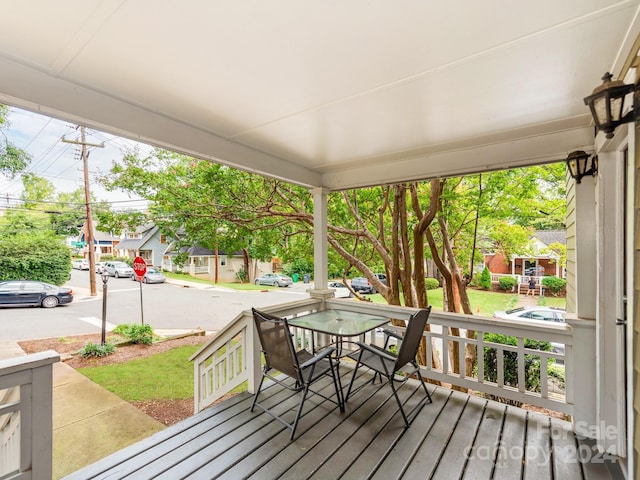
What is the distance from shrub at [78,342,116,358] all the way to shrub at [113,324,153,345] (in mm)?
679

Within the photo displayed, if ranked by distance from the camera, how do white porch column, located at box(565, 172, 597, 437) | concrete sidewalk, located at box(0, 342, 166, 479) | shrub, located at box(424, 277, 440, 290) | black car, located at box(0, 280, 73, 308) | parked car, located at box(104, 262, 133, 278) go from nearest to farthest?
white porch column, located at box(565, 172, 597, 437) → concrete sidewalk, located at box(0, 342, 166, 479) → black car, located at box(0, 280, 73, 308) → shrub, located at box(424, 277, 440, 290) → parked car, located at box(104, 262, 133, 278)

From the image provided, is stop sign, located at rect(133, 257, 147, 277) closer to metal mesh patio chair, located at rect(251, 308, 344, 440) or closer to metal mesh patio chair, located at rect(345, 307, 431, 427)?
metal mesh patio chair, located at rect(251, 308, 344, 440)

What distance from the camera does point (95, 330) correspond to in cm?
805

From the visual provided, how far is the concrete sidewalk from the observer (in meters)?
3.36

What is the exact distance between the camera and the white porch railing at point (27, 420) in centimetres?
147

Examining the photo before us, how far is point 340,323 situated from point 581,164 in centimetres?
249

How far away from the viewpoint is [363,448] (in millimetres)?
2023

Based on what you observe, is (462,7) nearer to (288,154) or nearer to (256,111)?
(256,111)

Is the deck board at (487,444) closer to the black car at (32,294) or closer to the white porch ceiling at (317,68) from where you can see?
the white porch ceiling at (317,68)

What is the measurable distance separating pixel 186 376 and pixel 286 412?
15.5 feet

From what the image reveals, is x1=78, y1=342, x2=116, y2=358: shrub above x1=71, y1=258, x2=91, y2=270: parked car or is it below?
below

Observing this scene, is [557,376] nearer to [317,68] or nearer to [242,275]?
[317,68]

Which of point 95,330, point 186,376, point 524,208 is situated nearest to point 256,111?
point 524,208

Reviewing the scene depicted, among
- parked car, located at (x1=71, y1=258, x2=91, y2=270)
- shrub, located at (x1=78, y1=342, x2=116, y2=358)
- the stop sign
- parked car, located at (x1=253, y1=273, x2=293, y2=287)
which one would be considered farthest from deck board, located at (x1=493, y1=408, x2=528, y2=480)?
parked car, located at (x1=253, y1=273, x2=293, y2=287)
